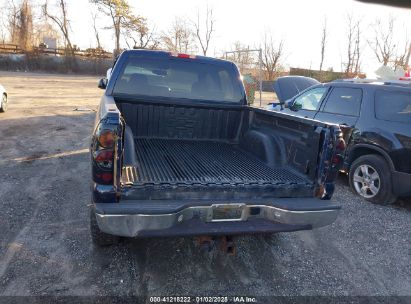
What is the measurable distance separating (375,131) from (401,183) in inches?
32.8

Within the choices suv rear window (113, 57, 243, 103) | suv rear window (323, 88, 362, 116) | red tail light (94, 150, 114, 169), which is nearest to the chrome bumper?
red tail light (94, 150, 114, 169)

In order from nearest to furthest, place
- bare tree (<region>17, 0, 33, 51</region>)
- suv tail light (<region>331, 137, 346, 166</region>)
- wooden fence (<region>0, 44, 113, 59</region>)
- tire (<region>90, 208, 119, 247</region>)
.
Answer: suv tail light (<region>331, 137, 346, 166</region>) → tire (<region>90, 208, 119, 247</region>) → wooden fence (<region>0, 44, 113, 59</region>) → bare tree (<region>17, 0, 33, 51</region>)

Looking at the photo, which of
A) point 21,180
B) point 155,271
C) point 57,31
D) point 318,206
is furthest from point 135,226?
point 57,31

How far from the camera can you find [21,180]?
4.96m

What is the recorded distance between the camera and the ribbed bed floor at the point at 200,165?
2850 millimetres

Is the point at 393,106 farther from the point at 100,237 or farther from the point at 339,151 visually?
the point at 100,237

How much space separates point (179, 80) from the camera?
4.35 m

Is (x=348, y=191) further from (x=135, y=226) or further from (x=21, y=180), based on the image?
(x=21, y=180)

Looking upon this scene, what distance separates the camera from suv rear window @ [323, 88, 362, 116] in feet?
17.1

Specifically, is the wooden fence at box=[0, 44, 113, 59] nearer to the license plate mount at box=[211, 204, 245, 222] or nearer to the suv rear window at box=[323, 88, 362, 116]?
the suv rear window at box=[323, 88, 362, 116]

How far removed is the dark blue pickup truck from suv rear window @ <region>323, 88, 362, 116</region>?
2067mm

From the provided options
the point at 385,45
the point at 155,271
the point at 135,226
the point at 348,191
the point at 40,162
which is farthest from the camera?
the point at 385,45

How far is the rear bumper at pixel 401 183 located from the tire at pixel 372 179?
8 cm

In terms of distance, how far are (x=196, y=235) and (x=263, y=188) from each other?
0.72 meters
